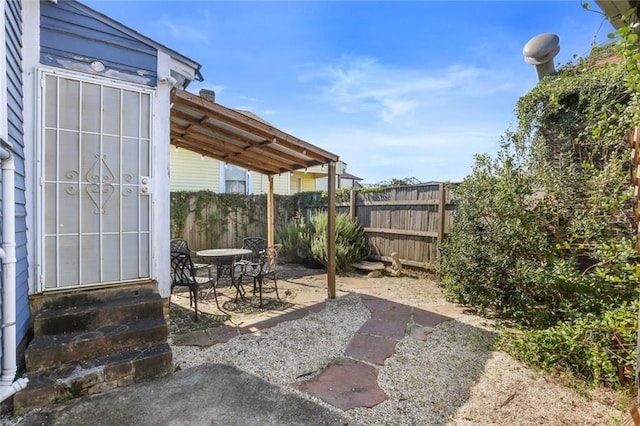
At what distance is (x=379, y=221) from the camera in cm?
714

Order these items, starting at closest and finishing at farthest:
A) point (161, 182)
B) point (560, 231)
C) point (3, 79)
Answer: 1. point (3, 79)
2. point (161, 182)
3. point (560, 231)

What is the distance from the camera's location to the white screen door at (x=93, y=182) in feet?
8.89

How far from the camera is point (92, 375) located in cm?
230

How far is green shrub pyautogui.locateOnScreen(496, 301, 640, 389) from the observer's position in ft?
7.70

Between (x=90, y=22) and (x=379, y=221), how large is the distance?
19.2ft

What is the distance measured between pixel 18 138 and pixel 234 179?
9.28m

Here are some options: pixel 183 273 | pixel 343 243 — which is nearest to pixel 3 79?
pixel 183 273

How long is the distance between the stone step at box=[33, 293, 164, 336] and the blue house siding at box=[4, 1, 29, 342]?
0.46 ft

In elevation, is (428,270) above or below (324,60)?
below

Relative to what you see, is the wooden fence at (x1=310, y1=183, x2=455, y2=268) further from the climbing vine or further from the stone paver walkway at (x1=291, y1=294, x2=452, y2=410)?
the stone paver walkway at (x1=291, y1=294, x2=452, y2=410)

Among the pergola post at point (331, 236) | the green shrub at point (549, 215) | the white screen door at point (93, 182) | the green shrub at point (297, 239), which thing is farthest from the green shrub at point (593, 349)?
the green shrub at point (297, 239)

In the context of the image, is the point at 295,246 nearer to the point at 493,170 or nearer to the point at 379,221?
the point at 379,221

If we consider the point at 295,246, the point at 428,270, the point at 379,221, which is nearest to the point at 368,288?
the point at 428,270

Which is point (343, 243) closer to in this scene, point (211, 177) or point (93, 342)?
point (93, 342)
